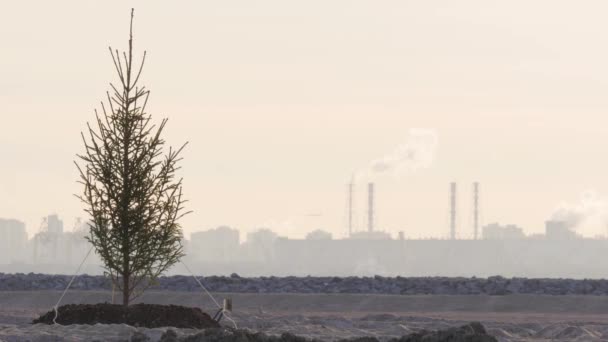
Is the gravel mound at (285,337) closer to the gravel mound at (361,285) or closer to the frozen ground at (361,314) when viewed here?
the frozen ground at (361,314)

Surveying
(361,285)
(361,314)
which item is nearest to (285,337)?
(361,314)

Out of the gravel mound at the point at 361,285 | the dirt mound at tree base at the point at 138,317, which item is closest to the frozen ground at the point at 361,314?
the dirt mound at tree base at the point at 138,317

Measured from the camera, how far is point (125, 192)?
78.7ft

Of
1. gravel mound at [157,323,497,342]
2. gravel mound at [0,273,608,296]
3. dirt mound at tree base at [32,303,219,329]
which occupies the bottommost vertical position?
gravel mound at [157,323,497,342]

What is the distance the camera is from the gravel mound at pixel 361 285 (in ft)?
126

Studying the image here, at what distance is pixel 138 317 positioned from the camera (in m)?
23.6

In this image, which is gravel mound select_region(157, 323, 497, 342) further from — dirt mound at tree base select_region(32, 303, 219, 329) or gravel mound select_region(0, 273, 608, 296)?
gravel mound select_region(0, 273, 608, 296)

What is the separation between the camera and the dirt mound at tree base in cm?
2348

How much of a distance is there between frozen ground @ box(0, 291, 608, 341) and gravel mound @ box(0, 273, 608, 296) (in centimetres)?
325

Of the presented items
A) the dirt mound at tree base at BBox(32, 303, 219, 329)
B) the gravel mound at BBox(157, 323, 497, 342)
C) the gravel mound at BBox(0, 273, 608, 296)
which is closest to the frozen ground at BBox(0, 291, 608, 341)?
the dirt mound at tree base at BBox(32, 303, 219, 329)

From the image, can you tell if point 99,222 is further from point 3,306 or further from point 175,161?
point 3,306

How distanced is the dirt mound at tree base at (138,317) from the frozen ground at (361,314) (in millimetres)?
882

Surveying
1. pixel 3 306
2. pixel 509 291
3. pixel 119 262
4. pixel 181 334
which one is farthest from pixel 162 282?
pixel 181 334

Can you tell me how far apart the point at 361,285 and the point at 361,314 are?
8.87m
